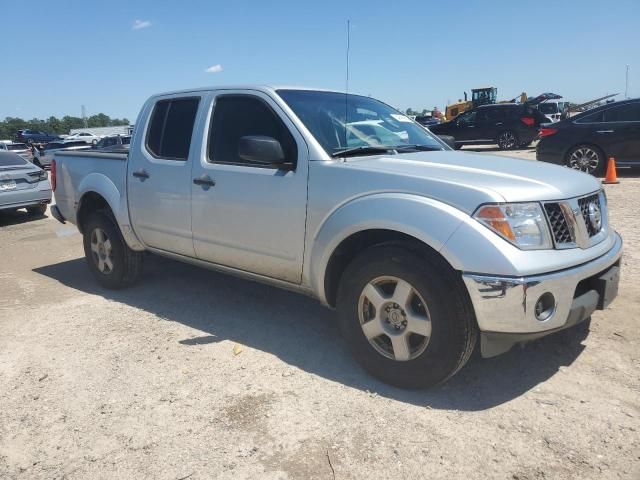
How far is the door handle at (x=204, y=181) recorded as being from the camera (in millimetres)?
4052

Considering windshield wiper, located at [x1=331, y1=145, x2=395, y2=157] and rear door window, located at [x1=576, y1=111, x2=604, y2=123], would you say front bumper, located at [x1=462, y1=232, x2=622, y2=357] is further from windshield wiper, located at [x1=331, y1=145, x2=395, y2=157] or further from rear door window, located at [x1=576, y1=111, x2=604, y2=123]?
rear door window, located at [x1=576, y1=111, x2=604, y2=123]

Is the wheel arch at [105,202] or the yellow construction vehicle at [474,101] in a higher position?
the yellow construction vehicle at [474,101]

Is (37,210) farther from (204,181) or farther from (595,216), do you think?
(595,216)

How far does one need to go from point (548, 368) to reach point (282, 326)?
198 centimetres

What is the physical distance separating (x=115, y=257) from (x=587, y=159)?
934 cm

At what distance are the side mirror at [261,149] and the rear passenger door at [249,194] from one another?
0.14 meters

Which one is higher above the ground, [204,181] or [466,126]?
[466,126]

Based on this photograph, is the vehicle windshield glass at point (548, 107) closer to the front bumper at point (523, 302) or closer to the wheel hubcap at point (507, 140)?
the wheel hubcap at point (507, 140)

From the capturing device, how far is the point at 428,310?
9.57 feet

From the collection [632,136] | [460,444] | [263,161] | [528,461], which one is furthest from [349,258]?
[632,136]

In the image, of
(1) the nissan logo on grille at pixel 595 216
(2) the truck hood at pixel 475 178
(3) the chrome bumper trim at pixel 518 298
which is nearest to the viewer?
(3) the chrome bumper trim at pixel 518 298

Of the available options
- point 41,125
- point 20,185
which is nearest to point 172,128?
point 20,185

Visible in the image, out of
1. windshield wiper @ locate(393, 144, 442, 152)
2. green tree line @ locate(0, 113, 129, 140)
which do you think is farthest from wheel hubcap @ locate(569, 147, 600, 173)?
green tree line @ locate(0, 113, 129, 140)

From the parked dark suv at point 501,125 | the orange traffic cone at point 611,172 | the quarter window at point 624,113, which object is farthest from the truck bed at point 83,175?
the parked dark suv at point 501,125
